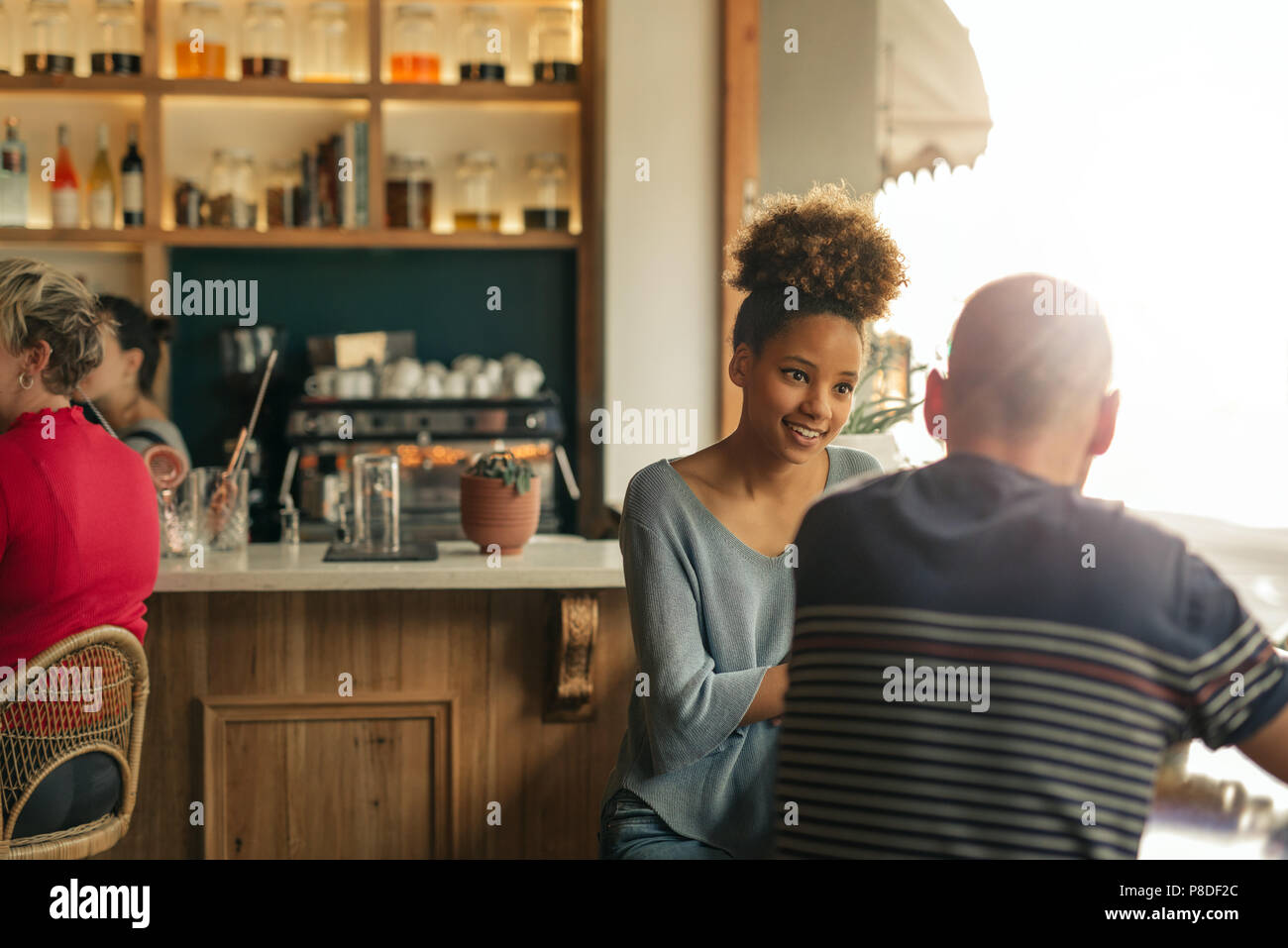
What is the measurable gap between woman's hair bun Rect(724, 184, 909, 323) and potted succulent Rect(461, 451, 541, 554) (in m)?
0.88

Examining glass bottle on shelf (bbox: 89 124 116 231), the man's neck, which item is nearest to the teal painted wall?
glass bottle on shelf (bbox: 89 124 116 231)

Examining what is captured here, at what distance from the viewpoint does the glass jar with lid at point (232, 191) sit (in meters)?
3.95

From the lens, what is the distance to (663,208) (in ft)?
12.1

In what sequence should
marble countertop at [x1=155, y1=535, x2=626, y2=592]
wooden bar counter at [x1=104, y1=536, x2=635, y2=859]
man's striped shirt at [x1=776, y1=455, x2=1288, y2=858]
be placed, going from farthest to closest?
1. wooden bar counter at [x1=104, y1=536, x2=635, y2=859]
2. marble countertop at [x1=155, y1=535, x2=626, y2=592]
3. man's striped shirt at [x1=776, y1=455, x2=1288, y2=858]

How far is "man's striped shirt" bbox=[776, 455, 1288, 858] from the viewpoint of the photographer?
2.79 ft

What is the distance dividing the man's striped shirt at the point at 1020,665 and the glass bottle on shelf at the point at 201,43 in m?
3.71

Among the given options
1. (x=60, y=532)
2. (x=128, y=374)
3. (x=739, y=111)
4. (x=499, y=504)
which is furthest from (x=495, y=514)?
(x=739, y=111)

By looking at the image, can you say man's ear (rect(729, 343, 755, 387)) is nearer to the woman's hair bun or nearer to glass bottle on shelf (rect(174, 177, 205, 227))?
the woman's hair bun

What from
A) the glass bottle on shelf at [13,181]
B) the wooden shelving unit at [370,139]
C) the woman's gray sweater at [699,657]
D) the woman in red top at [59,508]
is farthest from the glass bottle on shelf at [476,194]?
the woman's gray sweater at [699,657]

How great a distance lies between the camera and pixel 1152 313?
9.83ft

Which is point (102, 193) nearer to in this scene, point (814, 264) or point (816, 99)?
point (816, 99)
